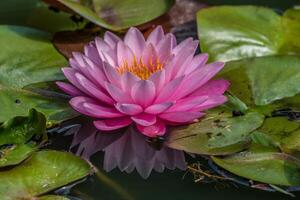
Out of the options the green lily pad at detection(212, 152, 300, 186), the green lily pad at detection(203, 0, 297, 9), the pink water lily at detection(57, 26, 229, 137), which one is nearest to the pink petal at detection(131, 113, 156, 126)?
the pink water lily at detection(57, 26, 229, 137)

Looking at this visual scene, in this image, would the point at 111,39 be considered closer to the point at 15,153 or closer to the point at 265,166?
the point at 15,153

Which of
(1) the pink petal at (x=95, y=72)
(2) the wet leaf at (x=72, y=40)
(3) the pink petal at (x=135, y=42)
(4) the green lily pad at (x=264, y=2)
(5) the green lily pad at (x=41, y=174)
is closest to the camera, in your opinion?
(5) the green lily pad at (x=41, y=174)

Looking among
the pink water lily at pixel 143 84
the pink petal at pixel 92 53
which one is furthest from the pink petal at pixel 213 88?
the pink petal at pixel 92 53

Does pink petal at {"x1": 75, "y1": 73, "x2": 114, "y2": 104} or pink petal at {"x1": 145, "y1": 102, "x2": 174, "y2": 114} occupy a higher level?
pink petal at {"x1": 75, "y1": 73, "x2": 114, "y2": 104}

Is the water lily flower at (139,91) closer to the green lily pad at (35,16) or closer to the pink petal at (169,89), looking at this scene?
the pink petal at (169,89)

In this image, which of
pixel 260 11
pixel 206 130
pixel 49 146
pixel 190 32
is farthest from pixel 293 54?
pixel 49 146

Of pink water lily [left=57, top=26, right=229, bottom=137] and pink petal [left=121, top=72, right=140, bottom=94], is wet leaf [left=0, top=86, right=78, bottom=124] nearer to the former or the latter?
pink water lily [left=57, top=26, right=229, bottom=137]
